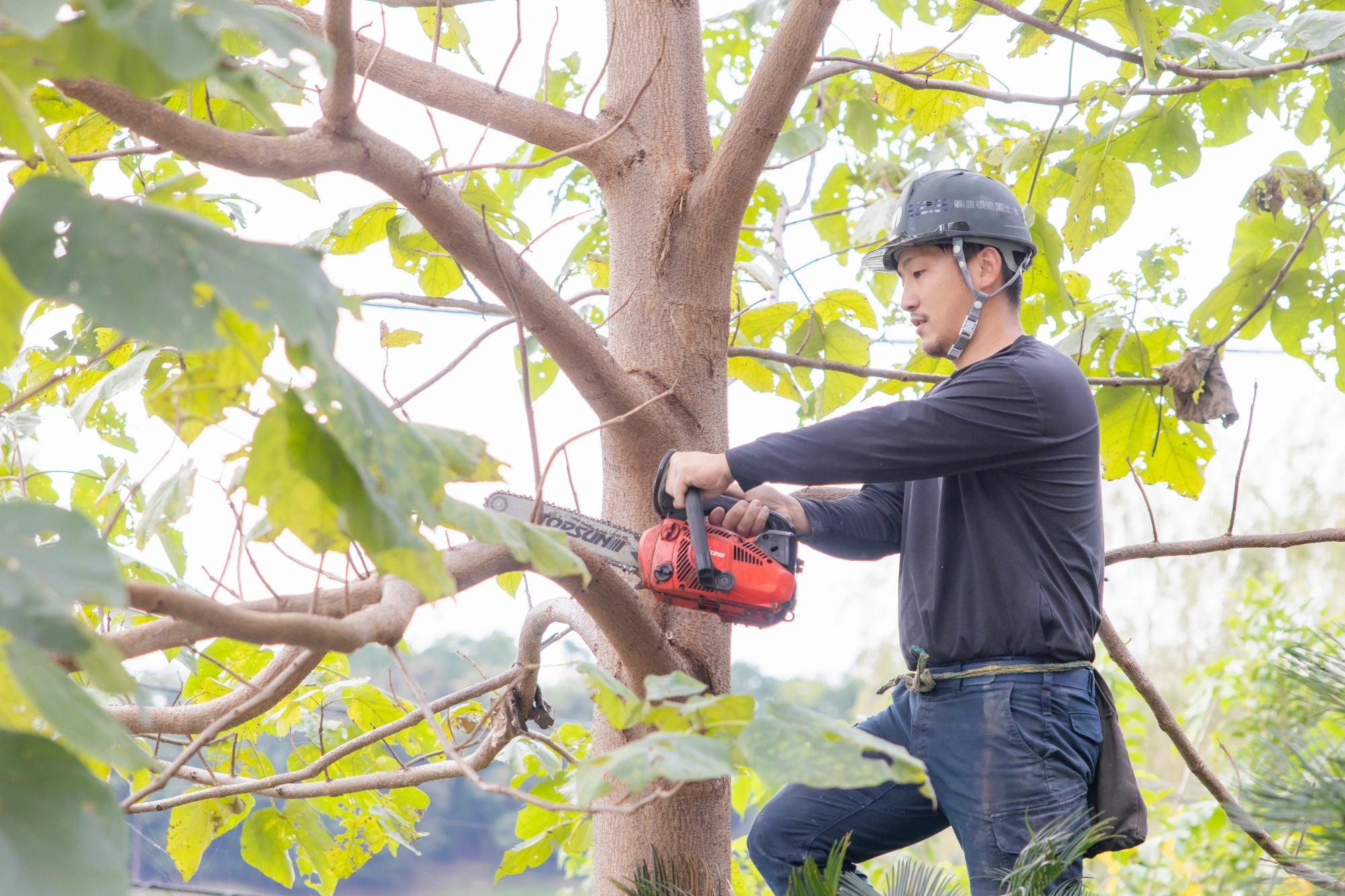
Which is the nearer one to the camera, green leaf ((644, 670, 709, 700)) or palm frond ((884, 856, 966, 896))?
green leaf ((644, 670, 709, 700))

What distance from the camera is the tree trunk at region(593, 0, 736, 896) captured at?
181 centimetres

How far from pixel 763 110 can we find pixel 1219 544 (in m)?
1.18

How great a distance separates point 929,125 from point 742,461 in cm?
164

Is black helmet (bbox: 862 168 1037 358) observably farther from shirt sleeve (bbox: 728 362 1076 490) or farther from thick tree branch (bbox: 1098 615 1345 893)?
thick tree branch (bbox: 1098 615 1345 893)

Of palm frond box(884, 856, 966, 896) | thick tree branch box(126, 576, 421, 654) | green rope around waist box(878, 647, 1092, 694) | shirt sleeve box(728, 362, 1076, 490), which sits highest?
shirt sleeve box(728, 362, 1076, 490)

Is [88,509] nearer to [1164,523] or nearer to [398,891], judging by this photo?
[398,891]

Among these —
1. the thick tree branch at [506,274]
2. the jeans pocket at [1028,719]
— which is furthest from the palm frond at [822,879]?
the thick tree branch at [506,274]

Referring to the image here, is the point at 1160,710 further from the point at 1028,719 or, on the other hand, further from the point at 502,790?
the point at 502,790

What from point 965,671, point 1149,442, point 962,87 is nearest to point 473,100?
point 962,87

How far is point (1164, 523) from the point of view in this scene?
11742 mm

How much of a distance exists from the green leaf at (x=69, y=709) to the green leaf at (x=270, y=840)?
68.0 inches

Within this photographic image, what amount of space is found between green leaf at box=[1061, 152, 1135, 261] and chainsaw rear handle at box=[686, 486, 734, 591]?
4.27ft

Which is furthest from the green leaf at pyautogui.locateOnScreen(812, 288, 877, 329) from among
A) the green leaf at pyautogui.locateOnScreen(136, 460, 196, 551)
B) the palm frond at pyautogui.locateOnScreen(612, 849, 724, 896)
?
the green leaf at pyautogui.locateOnScreen(136, 460, 196, 551)

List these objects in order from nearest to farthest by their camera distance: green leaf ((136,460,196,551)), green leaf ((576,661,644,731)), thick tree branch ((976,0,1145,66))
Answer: green leaf ((576,661,644,731))
green leaf ((136,460,196,551))
thick tree branch ((976,0,1145,66))
